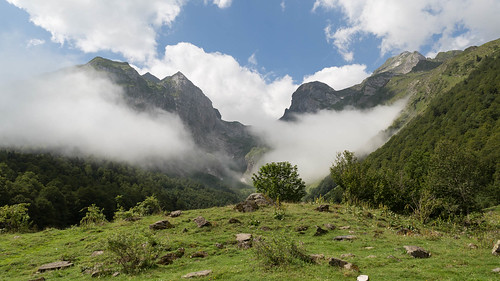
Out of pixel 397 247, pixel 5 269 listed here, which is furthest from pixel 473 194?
pixel 5 269

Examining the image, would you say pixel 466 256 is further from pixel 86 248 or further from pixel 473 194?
pixel 473 194

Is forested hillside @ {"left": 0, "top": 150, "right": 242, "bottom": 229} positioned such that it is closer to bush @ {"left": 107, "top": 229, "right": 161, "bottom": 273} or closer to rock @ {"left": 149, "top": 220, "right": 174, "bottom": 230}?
rock @ {"left": 149, "top": 220, "right": 174, "bottom": 230}

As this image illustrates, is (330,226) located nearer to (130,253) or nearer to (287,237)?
(287,237)

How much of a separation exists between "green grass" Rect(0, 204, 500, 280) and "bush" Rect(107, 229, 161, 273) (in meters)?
0.52

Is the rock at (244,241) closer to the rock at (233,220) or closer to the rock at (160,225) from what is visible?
the rock at (233,220)

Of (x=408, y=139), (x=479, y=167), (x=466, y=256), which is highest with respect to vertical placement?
(x=408, y=139)

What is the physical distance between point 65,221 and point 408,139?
212 metres

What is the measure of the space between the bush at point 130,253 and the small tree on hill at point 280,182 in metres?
42.7

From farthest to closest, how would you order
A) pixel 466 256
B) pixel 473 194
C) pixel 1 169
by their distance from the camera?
1. pixel 1 169
2. pixel 473 194
3. pixel 466 256

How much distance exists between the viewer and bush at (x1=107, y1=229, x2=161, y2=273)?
47.2 feet

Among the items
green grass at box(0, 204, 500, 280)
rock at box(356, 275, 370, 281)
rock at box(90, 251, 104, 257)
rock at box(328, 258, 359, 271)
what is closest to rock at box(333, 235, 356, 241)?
green grass at box(0, 204, 500, 280)

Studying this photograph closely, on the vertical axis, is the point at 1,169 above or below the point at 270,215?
above

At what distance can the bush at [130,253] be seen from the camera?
1439 centimetres

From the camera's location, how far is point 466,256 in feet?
46.3
